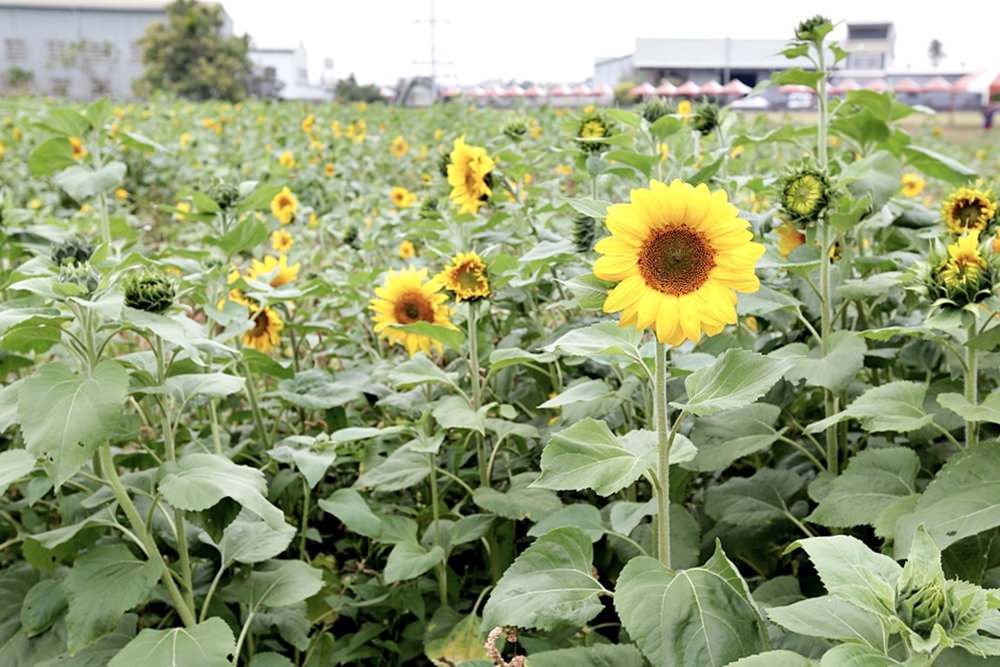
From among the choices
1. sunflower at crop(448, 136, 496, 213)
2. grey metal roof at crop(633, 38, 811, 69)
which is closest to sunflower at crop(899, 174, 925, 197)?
sunflower at crop(448, 136, 496, 213)

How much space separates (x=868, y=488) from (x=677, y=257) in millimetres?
529

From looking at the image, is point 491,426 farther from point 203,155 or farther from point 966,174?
point 203,155

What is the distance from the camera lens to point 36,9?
46.8 metres

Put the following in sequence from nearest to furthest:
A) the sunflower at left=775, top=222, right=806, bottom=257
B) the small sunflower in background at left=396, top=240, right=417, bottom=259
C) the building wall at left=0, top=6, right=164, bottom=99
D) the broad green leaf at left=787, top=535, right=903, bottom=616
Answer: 1. the broad green leaf at left=787, top=535, right=903, bottom=616
2. the sunflower at left=775, top=222, right=806, bottom=257
3. the small sunflower in background at left=396, top=240, right=417, bottom=259
4. the building wall at left=0, top=6, right=164, bottom=99

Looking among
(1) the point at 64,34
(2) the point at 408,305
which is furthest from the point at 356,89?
(1) the point at 64,34

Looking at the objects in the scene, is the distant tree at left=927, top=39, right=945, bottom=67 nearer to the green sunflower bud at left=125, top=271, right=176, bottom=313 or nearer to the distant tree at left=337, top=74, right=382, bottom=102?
the distant tree at left=337, top=74, right=382, bottom=102

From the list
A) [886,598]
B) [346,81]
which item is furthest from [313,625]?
[346,81]

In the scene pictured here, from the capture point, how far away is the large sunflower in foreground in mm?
1008

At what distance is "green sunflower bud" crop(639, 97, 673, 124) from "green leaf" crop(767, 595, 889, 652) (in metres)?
1.24

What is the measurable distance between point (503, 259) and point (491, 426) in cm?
31

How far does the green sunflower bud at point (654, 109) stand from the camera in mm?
1941

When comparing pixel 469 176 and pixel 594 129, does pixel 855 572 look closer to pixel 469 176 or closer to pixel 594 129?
pixel 594 129

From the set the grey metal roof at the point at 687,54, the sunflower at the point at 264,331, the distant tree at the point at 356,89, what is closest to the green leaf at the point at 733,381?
the sunflower at the point at 264,331

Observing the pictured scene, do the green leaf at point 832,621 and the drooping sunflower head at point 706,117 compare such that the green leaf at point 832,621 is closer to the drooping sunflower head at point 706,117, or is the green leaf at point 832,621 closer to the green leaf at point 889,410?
the green leaf at point 889,410
